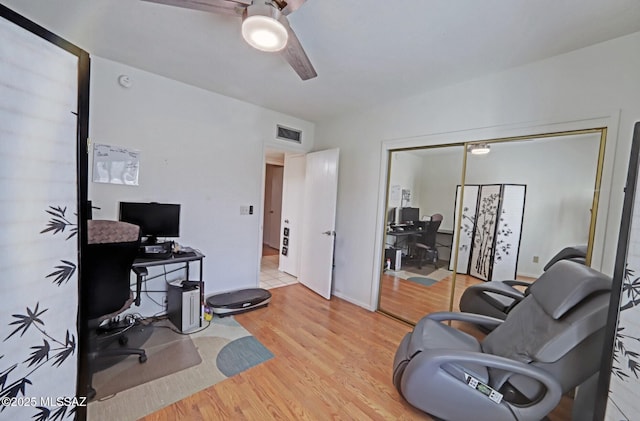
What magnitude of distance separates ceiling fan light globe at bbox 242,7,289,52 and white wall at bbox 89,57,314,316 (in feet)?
5.45

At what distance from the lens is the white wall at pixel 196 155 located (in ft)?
7.65

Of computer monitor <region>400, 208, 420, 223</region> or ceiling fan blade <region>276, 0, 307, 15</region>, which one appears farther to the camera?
computer monitor <region>400, 208, 420, 223</region>

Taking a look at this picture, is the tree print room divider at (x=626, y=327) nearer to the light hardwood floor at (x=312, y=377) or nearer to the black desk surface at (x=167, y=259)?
the light hardwood floor at (x=312, y=377)

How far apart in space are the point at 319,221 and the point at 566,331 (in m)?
2.62

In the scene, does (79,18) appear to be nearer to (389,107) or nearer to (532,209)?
(389,107)

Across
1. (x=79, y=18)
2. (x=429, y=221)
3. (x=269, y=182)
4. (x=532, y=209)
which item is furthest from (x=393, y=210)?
(x=269, y=182)

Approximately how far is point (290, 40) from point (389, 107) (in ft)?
5.68

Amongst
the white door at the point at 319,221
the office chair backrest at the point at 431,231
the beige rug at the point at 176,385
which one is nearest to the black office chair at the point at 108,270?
the beige rug at the point at 176,385

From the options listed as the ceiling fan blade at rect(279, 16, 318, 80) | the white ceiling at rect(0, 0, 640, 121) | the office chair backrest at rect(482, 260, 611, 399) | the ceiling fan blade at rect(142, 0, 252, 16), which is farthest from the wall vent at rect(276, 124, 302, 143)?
the office chair backrest at rect(482, 260, 611, 399)

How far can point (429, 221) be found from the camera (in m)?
2.94

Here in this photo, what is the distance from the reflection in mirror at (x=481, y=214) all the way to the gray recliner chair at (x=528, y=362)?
0.70 m

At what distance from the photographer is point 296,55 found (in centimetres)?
166

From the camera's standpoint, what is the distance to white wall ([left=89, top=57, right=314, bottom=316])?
2332 millimetres

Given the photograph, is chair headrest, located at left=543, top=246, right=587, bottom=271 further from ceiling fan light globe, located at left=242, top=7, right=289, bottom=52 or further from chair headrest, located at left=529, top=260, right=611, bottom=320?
ceiling fan light globe, located at left=242, top=7, right=289, bottom=52
